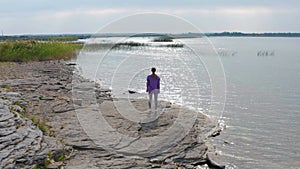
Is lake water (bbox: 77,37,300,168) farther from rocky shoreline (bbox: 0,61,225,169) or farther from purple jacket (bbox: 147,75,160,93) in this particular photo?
purple jacket (bbox: 147,75,160,93)

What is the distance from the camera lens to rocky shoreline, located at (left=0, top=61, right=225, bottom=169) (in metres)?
7.57

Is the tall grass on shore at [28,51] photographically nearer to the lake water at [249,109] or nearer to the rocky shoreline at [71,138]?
the lake water at [249,109]

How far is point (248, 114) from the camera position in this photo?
15.7 metres

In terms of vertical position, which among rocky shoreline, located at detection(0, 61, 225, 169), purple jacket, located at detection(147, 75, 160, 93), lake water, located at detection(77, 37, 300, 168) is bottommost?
lake water, located at detection(77, 37, 300, 168)

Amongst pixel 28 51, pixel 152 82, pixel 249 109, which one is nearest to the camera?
pixel 152 82

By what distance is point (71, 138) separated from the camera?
9172 mm

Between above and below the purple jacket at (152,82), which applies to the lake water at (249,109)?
below

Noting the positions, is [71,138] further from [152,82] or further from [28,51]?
[28,51]

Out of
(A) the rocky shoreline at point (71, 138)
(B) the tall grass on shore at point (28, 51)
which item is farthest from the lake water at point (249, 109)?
(B) the tall grass on shore at point (28, 51)

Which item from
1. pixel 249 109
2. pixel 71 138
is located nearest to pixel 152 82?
pixel 71 138

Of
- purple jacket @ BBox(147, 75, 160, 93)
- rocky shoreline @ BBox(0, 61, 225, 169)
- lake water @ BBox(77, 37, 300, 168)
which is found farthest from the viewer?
purple jacket @ BBox(147, 75, 160, 93)

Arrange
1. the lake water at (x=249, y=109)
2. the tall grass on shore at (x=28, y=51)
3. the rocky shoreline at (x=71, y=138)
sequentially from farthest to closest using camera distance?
the tall grass on shore at (x=28, y=51) → the lake water at (x=249, y=109) → the rocky shoreline at (x=71, y=138)

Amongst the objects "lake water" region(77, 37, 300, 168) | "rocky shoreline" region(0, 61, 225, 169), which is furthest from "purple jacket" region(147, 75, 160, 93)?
"lake water" region(77, 37, 300, 168)

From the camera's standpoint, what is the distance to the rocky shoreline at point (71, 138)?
24.8 ft
